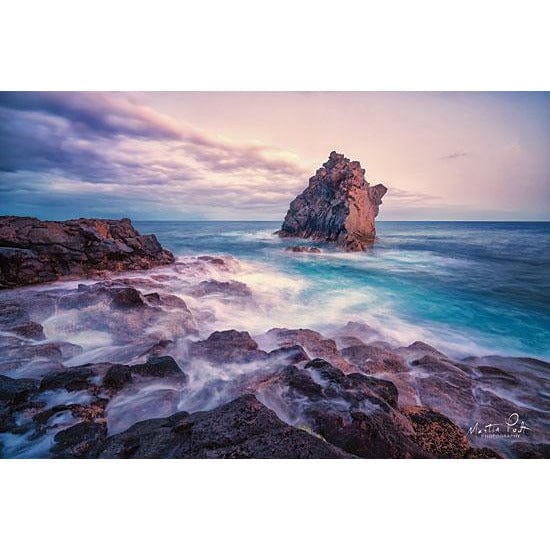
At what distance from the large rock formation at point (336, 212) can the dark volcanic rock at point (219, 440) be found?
4.12 m

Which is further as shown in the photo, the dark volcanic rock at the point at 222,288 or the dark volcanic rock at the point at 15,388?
the dark volcanic rock at the point at 222,288

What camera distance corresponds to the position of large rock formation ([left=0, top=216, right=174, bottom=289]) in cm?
440

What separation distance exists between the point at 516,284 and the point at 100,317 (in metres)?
6.21

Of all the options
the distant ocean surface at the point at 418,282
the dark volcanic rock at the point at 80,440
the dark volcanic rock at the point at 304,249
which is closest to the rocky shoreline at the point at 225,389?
the dark volcanic rock at the point at 80,440

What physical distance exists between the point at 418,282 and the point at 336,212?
3046mm

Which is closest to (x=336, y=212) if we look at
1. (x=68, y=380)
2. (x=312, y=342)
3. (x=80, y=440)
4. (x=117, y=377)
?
(x=312, y=342)

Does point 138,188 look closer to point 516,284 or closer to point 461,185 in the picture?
point 461,185

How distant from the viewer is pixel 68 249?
188 inches

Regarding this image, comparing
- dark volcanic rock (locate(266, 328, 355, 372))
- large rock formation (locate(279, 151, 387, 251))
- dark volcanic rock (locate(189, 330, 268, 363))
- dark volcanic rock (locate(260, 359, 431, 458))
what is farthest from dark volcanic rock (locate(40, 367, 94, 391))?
large rock formation (locate(279, 151, 387, 251))

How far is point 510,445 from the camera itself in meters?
2.67

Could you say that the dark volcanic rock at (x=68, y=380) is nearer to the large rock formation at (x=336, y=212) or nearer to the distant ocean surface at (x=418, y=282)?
the distant ocean surface at (x=418, y=282)

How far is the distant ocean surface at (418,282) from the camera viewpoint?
3.97 metres

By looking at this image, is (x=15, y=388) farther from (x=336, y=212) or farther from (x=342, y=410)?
(x=336, y=212)
